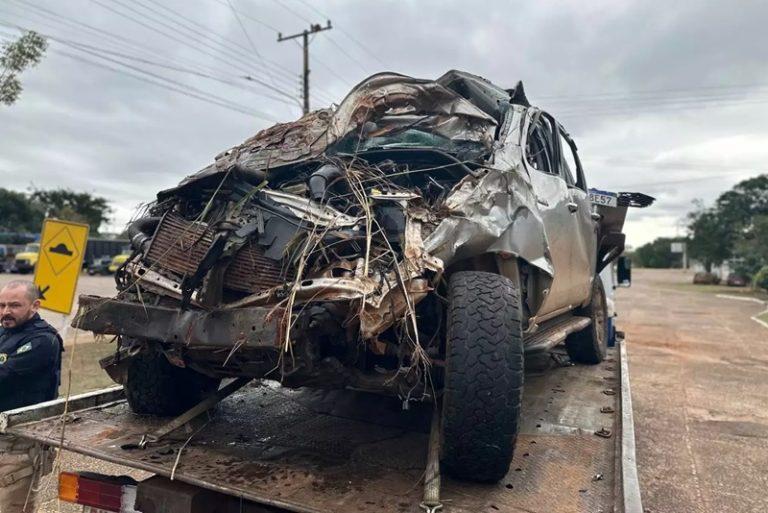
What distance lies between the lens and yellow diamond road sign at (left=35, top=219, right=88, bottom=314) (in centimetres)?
436

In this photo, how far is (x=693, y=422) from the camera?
6.18 metres

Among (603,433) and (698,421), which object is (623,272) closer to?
(698,421)

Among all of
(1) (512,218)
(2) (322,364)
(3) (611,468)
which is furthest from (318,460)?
(1) (512,218)

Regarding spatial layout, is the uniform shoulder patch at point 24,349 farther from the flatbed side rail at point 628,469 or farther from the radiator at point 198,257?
the flatbed side rail at point 628,469

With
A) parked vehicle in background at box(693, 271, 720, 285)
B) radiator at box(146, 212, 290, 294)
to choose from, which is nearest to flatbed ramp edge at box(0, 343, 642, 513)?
radiator at box(146, 212, 290, 294)

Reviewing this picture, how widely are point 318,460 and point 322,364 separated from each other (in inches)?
18.1

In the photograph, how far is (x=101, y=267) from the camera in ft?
106

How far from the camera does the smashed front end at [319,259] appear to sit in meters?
2.38

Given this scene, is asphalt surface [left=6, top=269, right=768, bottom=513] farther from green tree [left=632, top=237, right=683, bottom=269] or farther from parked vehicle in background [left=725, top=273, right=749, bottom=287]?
green tree [left=632, top=237, right=683, bottom=269]

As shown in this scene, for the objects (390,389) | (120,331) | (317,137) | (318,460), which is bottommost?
(318,460)

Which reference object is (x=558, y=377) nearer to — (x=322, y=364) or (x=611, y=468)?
(x=611, y=468)

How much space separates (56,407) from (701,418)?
6159mm

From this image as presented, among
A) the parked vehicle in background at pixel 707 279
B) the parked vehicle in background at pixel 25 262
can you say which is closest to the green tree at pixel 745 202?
the parked vehicle in background at pixel 707 279

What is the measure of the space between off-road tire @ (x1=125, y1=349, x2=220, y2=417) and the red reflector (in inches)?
26.5
